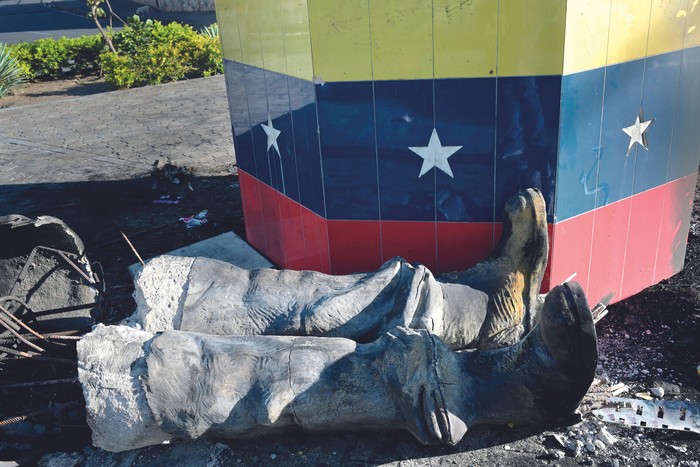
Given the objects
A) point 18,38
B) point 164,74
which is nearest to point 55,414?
point 164,74

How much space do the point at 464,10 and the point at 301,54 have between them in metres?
1.01

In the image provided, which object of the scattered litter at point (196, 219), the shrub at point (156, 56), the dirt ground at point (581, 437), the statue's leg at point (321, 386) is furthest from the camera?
the shrub at point (156, 56)

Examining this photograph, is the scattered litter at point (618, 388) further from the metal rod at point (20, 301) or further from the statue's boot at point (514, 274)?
the metal rod at point (20, 301)

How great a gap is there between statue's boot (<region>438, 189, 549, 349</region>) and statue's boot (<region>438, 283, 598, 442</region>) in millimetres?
406

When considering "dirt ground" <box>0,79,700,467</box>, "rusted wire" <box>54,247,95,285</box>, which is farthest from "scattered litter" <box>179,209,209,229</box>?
"rusted wire" <box>54,247,95,285</box>

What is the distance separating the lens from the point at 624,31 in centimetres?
331

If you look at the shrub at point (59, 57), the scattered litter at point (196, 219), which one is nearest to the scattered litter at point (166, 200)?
the scattered litter at point (196, 219)

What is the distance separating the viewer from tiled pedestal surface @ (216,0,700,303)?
322 centimetres

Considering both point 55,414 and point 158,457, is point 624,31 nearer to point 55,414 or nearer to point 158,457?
point 158,457

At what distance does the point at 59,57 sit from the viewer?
47.1 feet

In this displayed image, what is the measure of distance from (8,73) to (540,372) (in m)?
13.2

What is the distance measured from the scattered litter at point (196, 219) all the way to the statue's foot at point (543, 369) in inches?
146

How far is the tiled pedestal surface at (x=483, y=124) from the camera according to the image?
10.6ft

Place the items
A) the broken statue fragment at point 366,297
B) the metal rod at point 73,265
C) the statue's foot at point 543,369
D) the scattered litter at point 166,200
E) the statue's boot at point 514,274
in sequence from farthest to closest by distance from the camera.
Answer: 1. the scattered litter at point 166,200
2. the metal rod at point 73,265
3. the statue's boot at point 514,274
4. the broken statue fragment at point 366,297
5. the statue's foot at point 543,369
